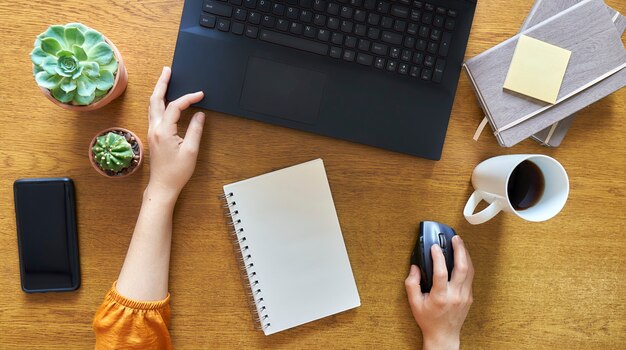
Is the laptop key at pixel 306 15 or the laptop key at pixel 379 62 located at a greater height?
the laptop key at pixel 306 15

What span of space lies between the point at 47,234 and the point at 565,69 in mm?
872

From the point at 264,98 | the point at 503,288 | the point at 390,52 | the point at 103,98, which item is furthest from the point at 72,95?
the point at 503,288

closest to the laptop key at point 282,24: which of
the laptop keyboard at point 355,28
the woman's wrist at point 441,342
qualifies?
the laptop keyboard at point 355,28

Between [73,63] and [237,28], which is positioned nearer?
[73,63]

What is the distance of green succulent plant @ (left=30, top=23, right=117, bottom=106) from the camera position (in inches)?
25.3

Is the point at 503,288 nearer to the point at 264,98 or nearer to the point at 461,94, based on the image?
the point at 461,94

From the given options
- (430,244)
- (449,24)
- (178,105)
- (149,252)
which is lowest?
(149,252)

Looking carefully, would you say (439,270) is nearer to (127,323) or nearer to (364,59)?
(364,59)

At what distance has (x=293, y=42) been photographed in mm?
753

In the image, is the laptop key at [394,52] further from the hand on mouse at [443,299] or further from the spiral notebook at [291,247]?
the hand on mouse at [443,299]

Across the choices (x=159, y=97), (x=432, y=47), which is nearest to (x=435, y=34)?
(x=432, y=47)

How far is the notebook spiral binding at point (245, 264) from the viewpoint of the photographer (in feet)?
2.60

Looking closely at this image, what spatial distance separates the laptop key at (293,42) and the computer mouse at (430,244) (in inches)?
13.4

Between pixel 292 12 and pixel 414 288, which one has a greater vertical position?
pixel 292 12
